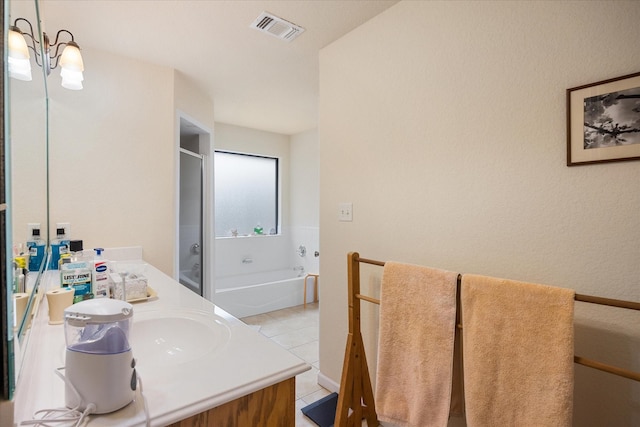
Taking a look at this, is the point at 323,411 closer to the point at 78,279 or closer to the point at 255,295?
the point at 78,279

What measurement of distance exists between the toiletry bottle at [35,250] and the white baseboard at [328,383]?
1.68 m

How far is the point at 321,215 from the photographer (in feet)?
7.09

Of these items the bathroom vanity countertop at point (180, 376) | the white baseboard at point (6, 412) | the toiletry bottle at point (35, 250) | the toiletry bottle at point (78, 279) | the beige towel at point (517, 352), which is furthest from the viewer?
the toiletry bottle at point (35, 250)

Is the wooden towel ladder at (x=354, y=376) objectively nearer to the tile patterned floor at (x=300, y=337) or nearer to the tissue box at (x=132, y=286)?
the tile patterned floor at (x=300, y=337)

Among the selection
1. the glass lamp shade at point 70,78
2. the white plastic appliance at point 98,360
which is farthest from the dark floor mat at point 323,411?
the glass lamp shade at point 70,78

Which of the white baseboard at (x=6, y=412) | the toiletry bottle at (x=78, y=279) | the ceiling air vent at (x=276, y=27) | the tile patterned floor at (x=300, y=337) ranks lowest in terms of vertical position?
the tile patterned floor at (x=300, y=337)

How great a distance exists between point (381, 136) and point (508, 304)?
1086mm

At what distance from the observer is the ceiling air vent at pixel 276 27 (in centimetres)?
178

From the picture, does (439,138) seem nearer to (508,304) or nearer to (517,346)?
(508,304)

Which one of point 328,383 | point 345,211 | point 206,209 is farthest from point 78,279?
point 206,209

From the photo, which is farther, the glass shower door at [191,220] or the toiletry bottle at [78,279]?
the glass shower door at [191,220]

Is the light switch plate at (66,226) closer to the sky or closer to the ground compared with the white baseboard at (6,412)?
closer to the sky

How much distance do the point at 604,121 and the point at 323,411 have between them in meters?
1.90

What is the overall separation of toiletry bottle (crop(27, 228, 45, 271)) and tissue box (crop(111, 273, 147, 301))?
1.00 feet
